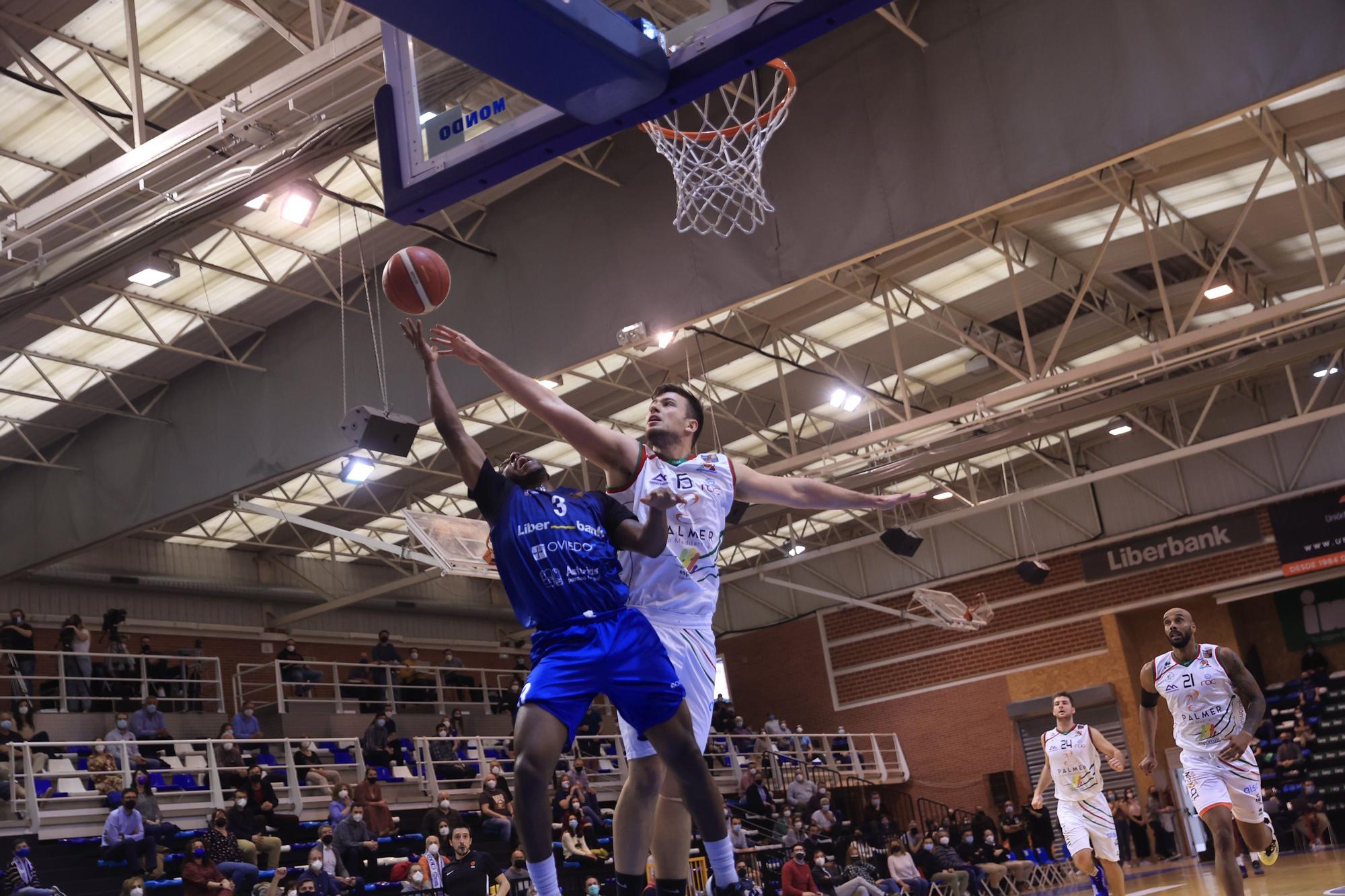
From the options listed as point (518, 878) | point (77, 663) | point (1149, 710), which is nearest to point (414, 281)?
point (1149, 710)

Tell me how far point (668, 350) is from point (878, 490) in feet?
23.2

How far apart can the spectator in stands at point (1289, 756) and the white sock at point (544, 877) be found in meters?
25.9

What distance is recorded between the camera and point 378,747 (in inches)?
894

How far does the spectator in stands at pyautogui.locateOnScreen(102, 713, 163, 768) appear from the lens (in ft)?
59.9

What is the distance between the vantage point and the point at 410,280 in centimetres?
613

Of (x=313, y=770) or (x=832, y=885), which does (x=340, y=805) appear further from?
(x=832, y=885)

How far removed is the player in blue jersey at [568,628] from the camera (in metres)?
4.23

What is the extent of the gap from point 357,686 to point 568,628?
23.6 metres

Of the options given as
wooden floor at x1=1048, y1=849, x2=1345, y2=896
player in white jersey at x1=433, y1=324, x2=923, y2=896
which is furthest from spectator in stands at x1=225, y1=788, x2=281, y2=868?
player in white jersey at x1=433, y1=324, x2=923, y2=896

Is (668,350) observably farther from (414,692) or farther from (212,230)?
(414,692)

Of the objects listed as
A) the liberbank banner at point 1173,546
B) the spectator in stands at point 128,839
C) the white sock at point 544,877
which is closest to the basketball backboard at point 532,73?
the white sock at point 544,877

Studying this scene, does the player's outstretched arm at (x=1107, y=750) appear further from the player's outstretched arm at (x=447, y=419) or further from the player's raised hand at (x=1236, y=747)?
the player's outstretched arm at (x=447, y=419)

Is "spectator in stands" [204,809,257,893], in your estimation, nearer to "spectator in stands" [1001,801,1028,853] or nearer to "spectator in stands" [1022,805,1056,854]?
"spectator in stands" [1001,801,1028,853]

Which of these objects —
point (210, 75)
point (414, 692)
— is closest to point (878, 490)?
point (414, 692)
